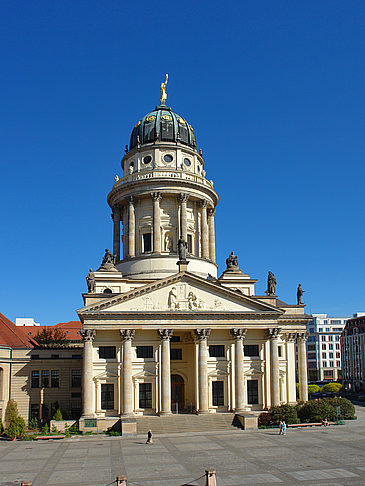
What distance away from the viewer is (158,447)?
4041 cm

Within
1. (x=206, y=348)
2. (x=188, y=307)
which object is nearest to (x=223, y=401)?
(x=206, y=348)

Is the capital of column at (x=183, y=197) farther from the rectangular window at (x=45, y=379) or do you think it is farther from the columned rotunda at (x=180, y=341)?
the rectangular window at (x=45, y=379)

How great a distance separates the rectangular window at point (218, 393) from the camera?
181 feet

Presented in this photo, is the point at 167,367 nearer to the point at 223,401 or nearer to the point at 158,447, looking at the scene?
the point at 223,401

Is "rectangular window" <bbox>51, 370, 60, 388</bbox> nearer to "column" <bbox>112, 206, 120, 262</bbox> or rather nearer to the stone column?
"column" <bbox>112, 206, 120, 262</bbox>

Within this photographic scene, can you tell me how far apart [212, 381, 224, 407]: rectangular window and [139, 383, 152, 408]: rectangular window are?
21.8 ft

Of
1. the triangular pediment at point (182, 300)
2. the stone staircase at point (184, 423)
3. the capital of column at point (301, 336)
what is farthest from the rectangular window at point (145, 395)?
the capital of column at point (301, 336)

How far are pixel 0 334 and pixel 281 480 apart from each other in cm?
4247

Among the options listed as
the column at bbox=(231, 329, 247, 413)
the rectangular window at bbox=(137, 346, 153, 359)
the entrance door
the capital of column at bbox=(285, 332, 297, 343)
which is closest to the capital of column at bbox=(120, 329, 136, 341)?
the rectangular window at bbox=(137, 346, 153, 359)

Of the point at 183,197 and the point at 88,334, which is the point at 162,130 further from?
the point at 88,334

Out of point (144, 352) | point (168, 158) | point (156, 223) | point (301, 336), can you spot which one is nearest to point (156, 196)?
point (156, 223)

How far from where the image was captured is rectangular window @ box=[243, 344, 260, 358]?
5716 cm

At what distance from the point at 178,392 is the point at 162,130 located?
34.8m

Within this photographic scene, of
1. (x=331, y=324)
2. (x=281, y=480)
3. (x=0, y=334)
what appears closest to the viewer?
(x=281, y=480)
